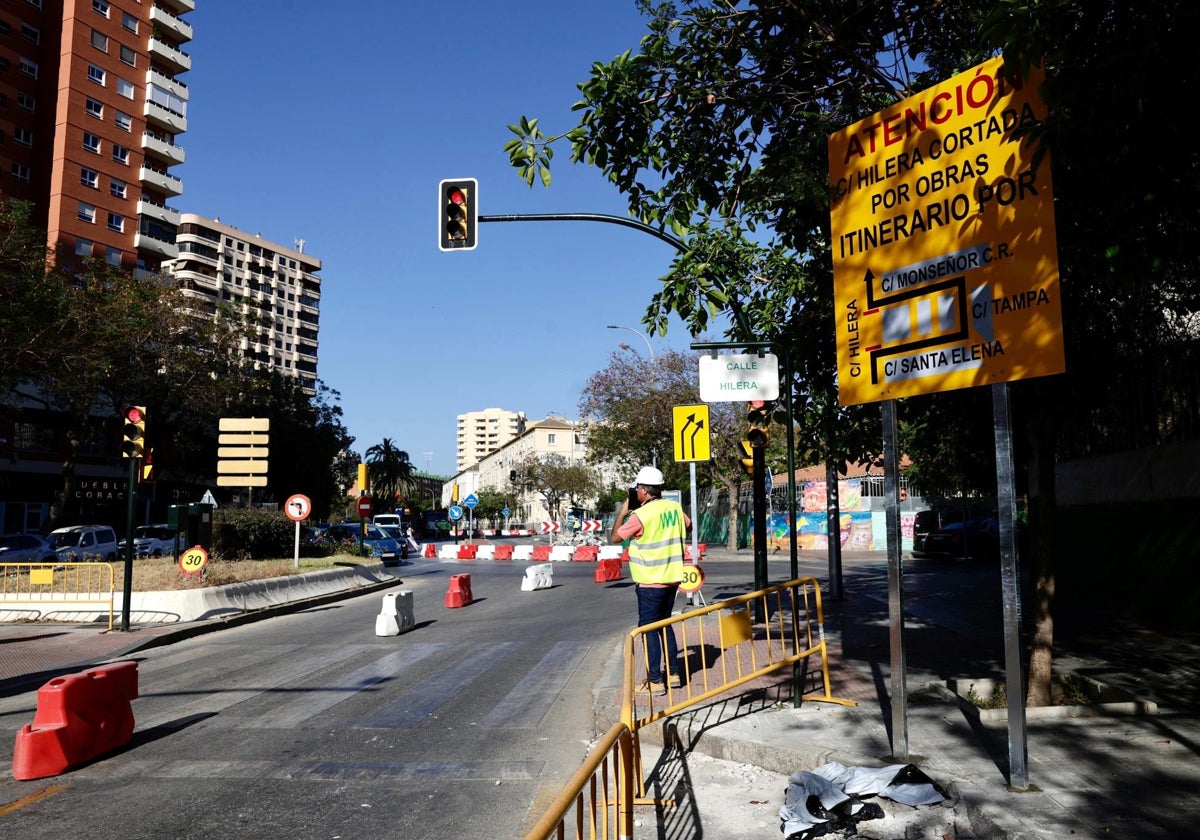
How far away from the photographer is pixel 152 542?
33219mm

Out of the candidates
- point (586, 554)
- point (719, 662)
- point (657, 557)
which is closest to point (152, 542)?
point (586, 554)

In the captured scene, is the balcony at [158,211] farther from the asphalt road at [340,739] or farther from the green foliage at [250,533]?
the asphalt road at [340,739]

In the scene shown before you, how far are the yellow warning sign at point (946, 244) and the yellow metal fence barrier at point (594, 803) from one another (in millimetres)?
3058

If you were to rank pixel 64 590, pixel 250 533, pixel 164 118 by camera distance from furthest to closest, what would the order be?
1. pixel 164 118
2. pixel 250 533
3. pixel 64 590

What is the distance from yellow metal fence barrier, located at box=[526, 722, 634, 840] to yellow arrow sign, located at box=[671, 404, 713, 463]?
8.84 m

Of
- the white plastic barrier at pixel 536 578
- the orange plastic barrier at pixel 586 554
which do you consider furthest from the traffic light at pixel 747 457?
the orange plastic barrier at pixel 586 554

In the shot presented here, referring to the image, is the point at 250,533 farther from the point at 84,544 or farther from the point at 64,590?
the point at 84,544

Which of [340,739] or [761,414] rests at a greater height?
[761,414]

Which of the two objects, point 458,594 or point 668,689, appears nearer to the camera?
point 668,689

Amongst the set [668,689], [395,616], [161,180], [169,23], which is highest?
[169,23]

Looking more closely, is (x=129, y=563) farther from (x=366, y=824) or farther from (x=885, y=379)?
(x=885, y=379)

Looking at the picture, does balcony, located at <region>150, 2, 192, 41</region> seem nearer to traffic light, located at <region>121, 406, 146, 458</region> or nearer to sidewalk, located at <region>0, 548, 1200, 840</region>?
traffic light, located at <region>121, 406, 146, 458</region>

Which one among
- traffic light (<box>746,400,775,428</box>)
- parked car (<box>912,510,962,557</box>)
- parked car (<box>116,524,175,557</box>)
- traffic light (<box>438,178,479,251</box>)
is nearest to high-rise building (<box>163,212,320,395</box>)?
parked car (<box>116,524,175,557</box>)

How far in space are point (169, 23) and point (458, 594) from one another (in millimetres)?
63093
